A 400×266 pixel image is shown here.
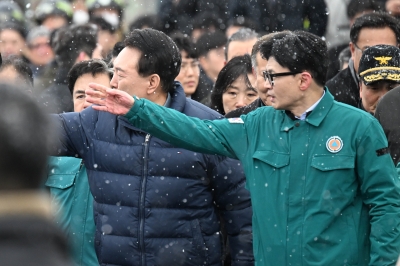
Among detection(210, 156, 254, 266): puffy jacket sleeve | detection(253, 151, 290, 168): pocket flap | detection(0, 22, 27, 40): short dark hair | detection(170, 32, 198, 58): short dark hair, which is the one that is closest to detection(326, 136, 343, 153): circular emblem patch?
detection(253, 151, 290, 168): pocket flap

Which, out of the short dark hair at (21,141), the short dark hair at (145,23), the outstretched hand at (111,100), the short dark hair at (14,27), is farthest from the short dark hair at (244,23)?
the short dark hair at (21,141)

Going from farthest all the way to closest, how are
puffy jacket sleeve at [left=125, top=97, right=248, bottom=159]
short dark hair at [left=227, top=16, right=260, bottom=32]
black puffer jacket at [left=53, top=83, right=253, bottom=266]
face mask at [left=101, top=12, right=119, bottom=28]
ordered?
face mask at [left=101, top=12, right=119, bottom=28] → short dark hair at [left=227, top=16, right=260, bottom=32] → black puffer jacket at [left=53, top=83, right=253, bottom=266] → puffy jacket sleeve at [left=125, top=97, right=248, bottom=159]

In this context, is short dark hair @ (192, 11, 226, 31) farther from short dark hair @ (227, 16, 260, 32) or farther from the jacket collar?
the jacket collar

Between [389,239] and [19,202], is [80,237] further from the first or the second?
[19,202]

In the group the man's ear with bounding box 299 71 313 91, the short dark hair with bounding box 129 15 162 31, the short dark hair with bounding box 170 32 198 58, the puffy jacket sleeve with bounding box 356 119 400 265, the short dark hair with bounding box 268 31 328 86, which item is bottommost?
the puffy jacket sleeve with bounding box 356 119 400 265

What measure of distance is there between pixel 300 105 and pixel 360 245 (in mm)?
815

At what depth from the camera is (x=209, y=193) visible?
527 centimetres

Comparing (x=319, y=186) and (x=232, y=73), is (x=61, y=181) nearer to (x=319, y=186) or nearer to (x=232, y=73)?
(x=319, y=186)

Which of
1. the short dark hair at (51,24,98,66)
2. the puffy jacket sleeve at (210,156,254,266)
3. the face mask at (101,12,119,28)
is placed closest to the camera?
the puffy jacket sleeve at (210,156,254,266)

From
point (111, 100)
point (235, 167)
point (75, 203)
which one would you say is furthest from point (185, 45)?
point (111, 100)

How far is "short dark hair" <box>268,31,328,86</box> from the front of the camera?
4.88 meters

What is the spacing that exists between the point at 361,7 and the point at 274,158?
601cm

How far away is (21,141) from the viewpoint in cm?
189

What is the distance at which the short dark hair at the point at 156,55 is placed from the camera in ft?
17.6
